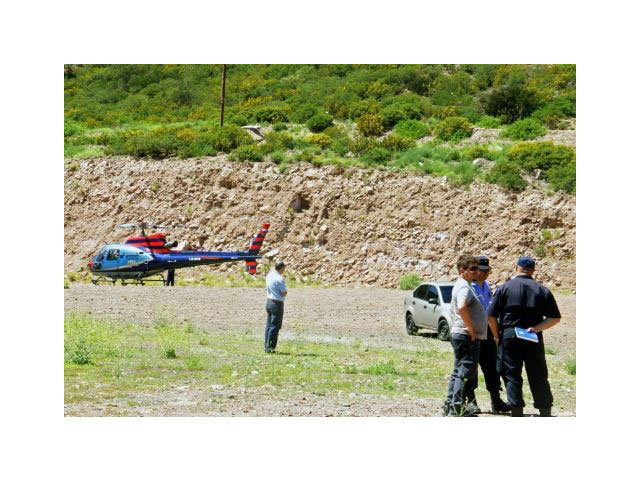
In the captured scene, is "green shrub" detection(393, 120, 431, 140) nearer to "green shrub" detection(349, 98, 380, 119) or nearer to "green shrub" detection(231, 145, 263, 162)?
"green shrub" detection(349, 98, 380, 119)

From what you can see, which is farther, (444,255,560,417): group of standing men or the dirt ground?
the dirt ground

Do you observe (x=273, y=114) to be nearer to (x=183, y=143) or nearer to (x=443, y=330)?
(x=183, y=143)

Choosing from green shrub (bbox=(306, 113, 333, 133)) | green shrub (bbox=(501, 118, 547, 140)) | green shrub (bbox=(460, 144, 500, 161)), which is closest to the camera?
green shrub (bbox=(460, 144, 500, 161))

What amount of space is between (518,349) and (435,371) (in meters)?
4.77

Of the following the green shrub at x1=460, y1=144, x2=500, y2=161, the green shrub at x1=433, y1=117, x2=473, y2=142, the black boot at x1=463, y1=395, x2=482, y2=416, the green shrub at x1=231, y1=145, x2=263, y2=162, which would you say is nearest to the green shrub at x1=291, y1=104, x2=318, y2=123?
the green shrub at x1=231, y1=145, x2=263, y2=162

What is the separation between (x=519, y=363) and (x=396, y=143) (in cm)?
3072

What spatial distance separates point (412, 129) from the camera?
40750mm

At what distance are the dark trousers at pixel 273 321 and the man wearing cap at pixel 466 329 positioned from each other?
5067mm

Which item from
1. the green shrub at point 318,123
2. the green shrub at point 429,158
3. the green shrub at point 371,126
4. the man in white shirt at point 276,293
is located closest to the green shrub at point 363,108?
the green shrub at point 371,126

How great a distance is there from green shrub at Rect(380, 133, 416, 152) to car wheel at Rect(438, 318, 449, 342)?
22.1 m

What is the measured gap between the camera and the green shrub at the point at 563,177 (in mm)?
34031

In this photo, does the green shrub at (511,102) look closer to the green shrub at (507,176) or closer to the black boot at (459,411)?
the green shrub at (507,176)

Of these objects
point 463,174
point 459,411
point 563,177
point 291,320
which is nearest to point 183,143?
point 463,174

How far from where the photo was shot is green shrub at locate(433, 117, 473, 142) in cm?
3959
